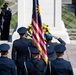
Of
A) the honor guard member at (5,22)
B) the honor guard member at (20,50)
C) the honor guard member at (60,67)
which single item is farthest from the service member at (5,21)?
the honor guard member at (60,67)

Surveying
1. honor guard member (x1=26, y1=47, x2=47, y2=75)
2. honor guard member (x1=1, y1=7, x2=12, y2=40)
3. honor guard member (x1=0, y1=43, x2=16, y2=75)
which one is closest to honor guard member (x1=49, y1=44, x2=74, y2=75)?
honor guard member (x1=26, y1=47, x2=47, y2=75)

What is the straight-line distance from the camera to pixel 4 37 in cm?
1531

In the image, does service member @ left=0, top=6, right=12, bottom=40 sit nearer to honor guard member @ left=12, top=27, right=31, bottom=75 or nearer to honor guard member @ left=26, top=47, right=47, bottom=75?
honor guard member @ left=12, top=27, right=31, bottom=75

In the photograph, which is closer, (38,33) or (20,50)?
(38,33)

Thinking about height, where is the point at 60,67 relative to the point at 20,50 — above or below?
below

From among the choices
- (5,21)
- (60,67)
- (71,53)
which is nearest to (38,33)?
(60,67)

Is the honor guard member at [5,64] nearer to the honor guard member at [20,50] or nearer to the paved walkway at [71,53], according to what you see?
the honor guard member at [20,50]

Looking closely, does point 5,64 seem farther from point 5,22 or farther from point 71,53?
point 5,22

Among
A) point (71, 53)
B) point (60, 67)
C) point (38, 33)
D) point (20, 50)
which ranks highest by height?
point (38, 33)

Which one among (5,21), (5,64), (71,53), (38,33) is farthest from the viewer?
(5,21)

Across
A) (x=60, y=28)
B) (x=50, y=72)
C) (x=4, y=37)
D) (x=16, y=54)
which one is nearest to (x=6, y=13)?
(x=4, y=37)

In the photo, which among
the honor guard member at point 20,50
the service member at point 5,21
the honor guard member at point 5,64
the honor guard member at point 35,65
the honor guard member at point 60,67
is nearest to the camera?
the honor guard member at point 60,67

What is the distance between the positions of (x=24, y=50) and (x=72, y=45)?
6.01m

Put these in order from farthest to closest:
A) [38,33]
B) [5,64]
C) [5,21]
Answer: [5,21] → [38,33] → [5,64]
